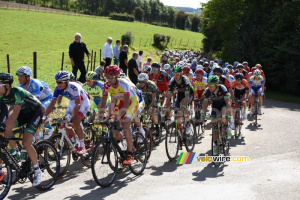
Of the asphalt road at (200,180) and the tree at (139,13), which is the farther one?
the tree at (139,13)

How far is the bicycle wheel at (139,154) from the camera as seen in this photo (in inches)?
322

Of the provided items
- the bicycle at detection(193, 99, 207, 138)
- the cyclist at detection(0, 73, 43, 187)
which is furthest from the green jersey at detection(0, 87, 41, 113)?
the bicycle at detection(193, 99, 207, 138)

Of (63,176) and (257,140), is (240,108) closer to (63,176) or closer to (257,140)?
(257,140)

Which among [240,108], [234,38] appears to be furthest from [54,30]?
[240,108]

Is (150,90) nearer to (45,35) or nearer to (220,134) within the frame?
(220,134)

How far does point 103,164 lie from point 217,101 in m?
3.88

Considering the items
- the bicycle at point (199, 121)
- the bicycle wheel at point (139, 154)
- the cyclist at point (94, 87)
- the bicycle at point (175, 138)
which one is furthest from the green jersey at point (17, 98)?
the bicycle at point (199, 121)

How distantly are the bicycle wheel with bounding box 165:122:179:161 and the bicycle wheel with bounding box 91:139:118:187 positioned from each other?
2000 mm

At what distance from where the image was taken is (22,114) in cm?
694

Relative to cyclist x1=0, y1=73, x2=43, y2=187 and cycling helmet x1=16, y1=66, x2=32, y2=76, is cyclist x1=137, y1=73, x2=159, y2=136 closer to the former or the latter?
cycling helmet x1=16, y1=66, x2=32, y2=76

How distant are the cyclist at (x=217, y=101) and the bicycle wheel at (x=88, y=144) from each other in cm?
283

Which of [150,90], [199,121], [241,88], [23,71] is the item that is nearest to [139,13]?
[241,88]

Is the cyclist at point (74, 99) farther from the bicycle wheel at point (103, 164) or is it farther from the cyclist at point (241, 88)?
the cyclist at point (241, 88)

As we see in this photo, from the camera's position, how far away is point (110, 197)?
673 centimetres
